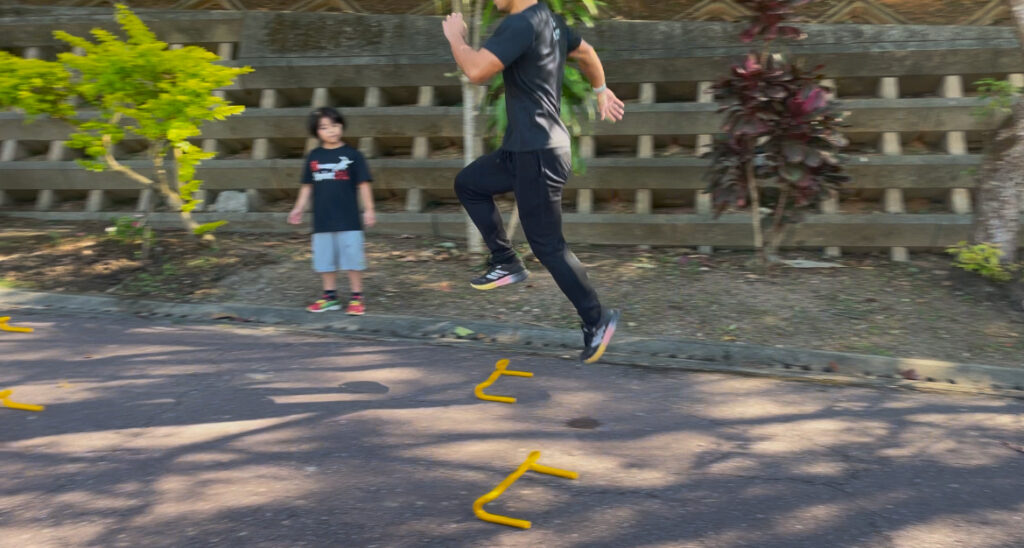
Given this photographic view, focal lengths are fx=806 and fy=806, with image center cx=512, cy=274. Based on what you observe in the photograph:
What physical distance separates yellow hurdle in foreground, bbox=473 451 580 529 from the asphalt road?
4 cm

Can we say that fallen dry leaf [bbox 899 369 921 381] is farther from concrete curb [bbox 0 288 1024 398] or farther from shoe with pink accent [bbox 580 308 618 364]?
shoe with pink accent [bbox 580 308 618 364]

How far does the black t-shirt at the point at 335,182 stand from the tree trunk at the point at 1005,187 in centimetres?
469

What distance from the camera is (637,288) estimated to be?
6.29 metres

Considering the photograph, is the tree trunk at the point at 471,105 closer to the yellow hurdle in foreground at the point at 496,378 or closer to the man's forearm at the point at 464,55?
the yellow hurdle in foreground at the point at 496,378

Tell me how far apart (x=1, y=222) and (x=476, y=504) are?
23.9 feet

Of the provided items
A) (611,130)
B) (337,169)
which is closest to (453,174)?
(611,130)

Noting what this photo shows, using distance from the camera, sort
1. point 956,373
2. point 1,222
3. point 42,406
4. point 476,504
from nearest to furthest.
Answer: point 476,504 → point 42,406 → point 956,373 → point 1,222

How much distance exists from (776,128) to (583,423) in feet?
10.8

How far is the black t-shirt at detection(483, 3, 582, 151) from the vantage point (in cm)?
404

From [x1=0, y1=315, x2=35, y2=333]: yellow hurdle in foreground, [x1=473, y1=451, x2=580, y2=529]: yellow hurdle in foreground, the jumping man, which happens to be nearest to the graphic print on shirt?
the jumping man

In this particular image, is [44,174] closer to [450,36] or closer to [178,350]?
[178,350]

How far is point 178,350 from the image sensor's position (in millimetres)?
4926

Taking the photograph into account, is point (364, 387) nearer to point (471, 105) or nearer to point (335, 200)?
point (335, 200)

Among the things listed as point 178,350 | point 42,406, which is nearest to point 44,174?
point 178,350
